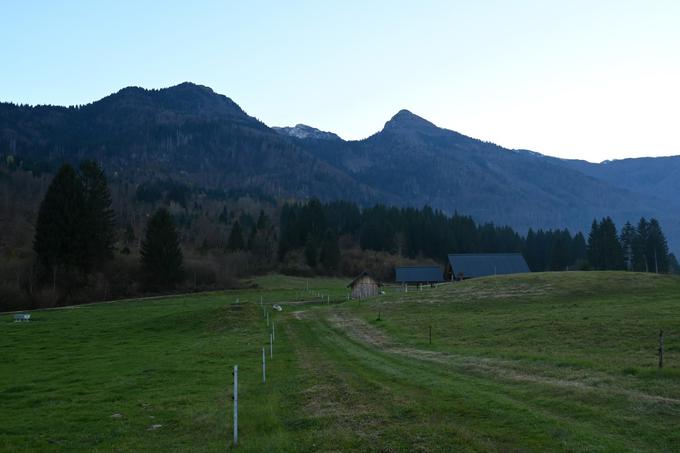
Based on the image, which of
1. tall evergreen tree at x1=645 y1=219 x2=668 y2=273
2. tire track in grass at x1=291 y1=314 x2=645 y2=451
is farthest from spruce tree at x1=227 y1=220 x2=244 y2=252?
tire track in grass at x1=291 y1=314 x2=645 y2=451

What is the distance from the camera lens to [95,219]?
9425 cm

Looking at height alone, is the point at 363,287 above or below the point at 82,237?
below

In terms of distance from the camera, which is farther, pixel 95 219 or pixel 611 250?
pixel 611 250

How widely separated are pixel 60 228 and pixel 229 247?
193 ft

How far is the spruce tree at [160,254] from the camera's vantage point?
101125 mm

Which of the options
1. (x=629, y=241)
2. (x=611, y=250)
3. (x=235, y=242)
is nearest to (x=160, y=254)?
(x=235, y=242)

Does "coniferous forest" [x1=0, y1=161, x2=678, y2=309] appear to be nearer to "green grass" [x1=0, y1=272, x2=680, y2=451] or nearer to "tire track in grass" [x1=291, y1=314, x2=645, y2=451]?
"green grass" [x1=0, y1=272, x2=680, y2=451]

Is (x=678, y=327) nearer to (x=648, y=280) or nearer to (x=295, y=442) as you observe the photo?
(x=295, y=442)

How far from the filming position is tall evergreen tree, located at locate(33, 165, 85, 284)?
87.4 m

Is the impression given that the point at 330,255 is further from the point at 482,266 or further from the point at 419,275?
the point at 482,266

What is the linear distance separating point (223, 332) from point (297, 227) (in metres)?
112

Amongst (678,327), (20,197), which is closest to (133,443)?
(678,327)

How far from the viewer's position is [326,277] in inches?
5394

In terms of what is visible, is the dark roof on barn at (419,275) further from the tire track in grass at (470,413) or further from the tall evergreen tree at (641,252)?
the tire track in grass at (470,413)
